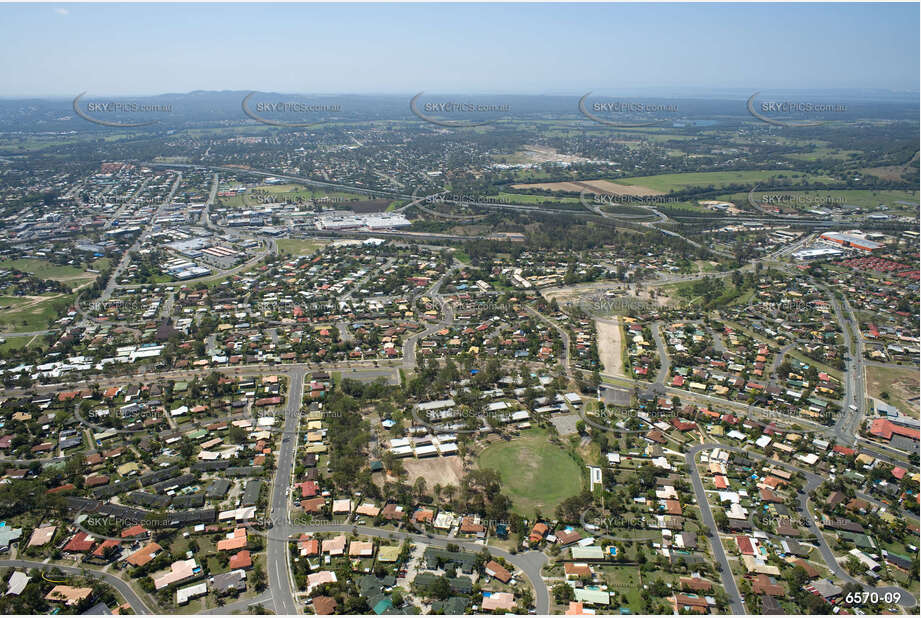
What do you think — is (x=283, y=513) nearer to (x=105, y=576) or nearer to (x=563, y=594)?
(x=105, y=576)

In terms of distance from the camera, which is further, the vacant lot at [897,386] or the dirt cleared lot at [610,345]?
the dirt cleared lot at [610,345]

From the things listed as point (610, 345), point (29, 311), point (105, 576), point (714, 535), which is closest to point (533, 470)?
point (714, 535)

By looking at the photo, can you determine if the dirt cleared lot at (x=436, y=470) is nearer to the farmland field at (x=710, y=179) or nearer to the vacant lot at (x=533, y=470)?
the vacant lot at (x=533, y=470)

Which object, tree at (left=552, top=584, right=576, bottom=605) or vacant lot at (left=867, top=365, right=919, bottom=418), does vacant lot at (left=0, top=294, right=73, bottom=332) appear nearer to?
tree at (left=552, top=584, right=576, bottom=605)

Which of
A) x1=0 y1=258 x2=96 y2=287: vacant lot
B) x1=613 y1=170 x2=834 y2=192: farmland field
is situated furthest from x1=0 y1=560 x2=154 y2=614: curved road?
x1=613 y1=170 x2=834 y2=192: farmland field

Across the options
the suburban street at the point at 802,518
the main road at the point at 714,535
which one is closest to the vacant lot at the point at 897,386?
the suburban street at the point at 802,518

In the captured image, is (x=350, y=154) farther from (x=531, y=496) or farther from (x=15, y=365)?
(x=531, y=496)

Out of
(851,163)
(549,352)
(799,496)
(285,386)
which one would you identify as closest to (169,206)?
(285,386)
